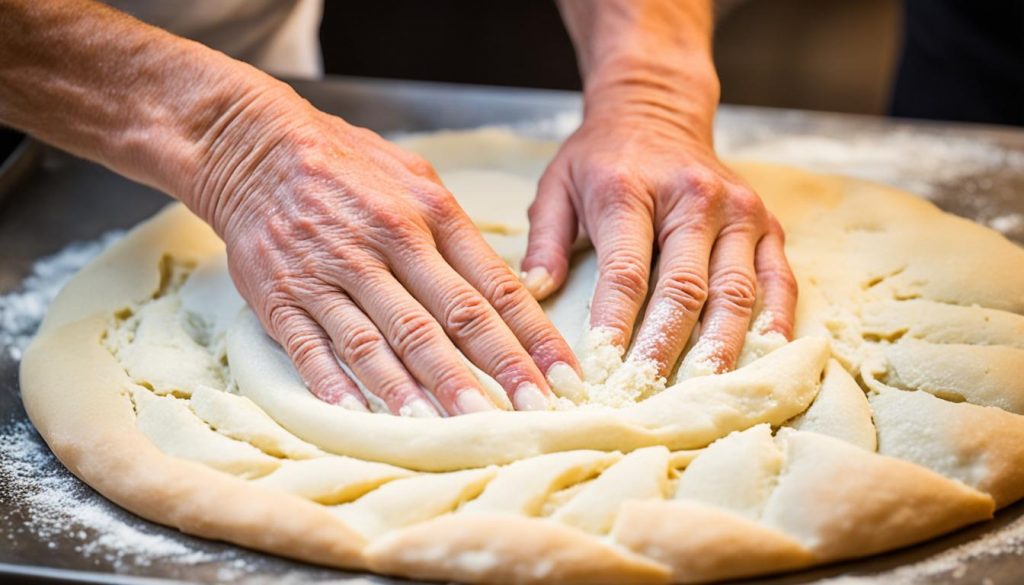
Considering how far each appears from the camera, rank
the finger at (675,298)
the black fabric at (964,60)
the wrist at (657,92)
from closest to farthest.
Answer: the finger at (675,298) → the wrist at (657,92) → the black fabric at (964,60)

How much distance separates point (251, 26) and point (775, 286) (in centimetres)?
184

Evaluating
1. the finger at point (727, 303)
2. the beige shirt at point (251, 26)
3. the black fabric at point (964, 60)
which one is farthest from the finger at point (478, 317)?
the black fabric at point (964, 60)

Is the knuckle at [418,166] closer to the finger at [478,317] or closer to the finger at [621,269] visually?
the finger at [478,317]

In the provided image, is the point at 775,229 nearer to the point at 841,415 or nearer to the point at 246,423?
the point at 841,415

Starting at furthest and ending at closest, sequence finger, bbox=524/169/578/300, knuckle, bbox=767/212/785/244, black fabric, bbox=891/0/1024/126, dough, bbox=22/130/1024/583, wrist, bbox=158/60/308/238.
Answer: black fabric, bbox=891/0/1024/126, knuckle, bbox=767/212/785/244, finger, bbox=524/169/578/300, wrist, bbox=158/60/308/238, dough, bbox=22/130/1024/583

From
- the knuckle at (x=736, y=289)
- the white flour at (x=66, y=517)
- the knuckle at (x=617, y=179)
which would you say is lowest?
the white flour at (x=66, y=517)

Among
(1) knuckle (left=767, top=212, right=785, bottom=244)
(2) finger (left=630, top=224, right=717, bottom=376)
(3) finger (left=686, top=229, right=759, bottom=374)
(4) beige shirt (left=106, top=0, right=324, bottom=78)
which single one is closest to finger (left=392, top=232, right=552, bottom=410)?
(2) finger (left=630, top=224, right=717, bottom=376)

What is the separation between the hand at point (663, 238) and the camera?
1797mm

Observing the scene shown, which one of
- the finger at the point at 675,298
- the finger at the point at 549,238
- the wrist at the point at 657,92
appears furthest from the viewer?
the wrist at the point at 657,92

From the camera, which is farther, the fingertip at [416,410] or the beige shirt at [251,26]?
the beige shirt at [251,26]

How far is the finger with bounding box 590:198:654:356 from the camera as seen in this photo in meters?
1.80

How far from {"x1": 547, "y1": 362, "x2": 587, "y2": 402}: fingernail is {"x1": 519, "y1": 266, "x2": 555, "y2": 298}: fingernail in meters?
0.28

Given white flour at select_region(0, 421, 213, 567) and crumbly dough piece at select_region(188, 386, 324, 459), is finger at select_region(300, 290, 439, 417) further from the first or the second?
white flour at select_region(0, 421, 213, 567)

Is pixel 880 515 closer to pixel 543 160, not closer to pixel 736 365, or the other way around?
pixel 736 365
